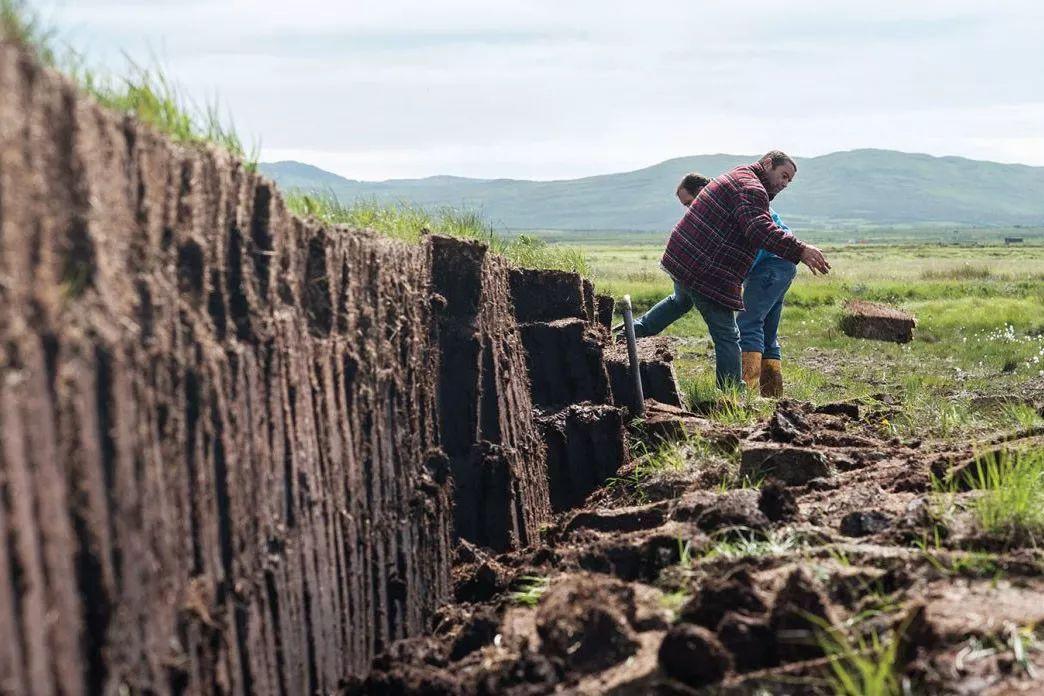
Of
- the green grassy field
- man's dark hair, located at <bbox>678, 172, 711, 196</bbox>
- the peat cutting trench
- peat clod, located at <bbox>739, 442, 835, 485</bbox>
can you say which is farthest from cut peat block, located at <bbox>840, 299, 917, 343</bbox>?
peat clod, located at <bbox>739, 442, 835, 485</bbox>

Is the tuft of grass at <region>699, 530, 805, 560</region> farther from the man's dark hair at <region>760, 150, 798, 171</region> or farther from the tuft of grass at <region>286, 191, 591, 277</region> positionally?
the man's dark hair at <region>760, 150, 798, 171</region>

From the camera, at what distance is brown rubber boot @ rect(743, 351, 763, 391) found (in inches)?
406

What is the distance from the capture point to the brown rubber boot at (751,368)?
1030cm

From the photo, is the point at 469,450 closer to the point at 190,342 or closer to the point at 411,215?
the point at 411,215

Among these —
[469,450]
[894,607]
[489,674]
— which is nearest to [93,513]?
[489,674]

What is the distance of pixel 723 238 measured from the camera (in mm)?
9586

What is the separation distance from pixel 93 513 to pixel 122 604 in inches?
9.9

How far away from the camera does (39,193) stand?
2.73m

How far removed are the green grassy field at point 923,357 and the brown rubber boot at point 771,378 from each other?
1.63 ft

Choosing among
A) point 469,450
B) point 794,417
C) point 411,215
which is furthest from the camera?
point 794,417

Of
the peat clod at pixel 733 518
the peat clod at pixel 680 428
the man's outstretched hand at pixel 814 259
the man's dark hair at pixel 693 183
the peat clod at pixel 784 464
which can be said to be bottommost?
the peat clod at pixel 680 428

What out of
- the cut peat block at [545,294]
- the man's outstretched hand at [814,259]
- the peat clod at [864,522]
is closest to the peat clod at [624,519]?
the peat clod at [864,522]

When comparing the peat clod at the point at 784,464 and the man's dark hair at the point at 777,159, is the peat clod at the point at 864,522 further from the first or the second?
the man's dark hair at the point at 777,159

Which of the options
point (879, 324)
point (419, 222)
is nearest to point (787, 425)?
point (419, 222)
